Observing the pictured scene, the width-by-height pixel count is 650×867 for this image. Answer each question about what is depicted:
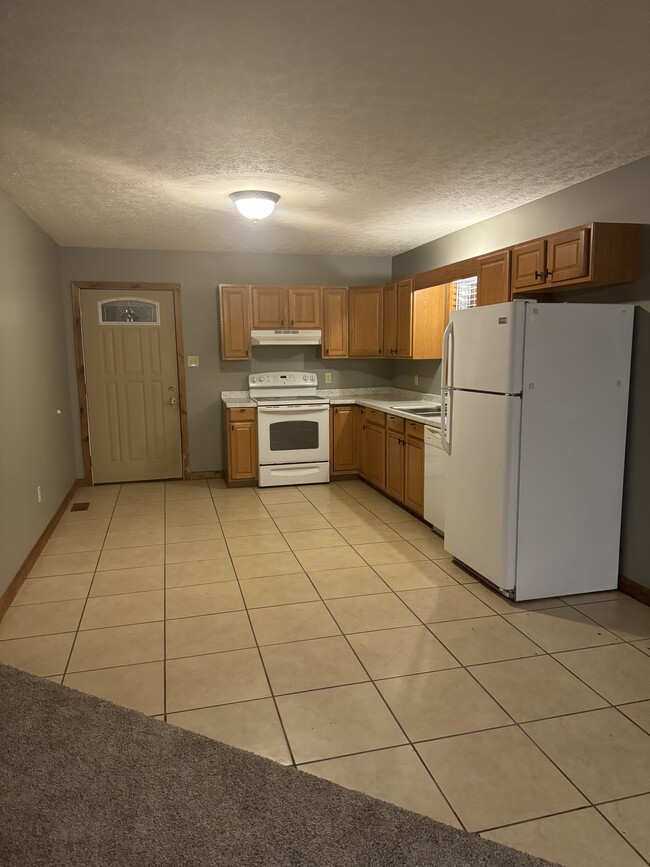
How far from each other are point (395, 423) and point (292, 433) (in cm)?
125

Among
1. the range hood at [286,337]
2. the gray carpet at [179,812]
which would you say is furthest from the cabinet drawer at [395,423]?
the gray carpet at [179,812]

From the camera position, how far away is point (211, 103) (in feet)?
7.97

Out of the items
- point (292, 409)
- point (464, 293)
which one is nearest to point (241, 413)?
point (292, 409)

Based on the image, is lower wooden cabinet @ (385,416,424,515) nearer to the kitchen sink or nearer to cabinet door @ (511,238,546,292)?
the kitchen sink

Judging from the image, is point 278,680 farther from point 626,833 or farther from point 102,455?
point 102,455

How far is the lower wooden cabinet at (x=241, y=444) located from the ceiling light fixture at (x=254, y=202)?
94.9 inches

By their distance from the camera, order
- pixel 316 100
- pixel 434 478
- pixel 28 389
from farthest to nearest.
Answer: pixel 434 478
pixel 28 389
pixel 316 100

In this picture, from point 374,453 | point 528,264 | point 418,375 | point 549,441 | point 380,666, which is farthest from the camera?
point 418,375

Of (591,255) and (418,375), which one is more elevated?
(591,255)

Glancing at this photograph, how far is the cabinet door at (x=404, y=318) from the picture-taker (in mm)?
5602

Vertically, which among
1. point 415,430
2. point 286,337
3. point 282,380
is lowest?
point 415,430

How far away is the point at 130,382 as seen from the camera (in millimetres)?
6184

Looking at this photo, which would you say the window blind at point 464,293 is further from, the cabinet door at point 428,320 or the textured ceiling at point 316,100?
the textured ceiling at point 316,100

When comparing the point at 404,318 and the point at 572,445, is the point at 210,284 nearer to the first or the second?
the point at 404,318
